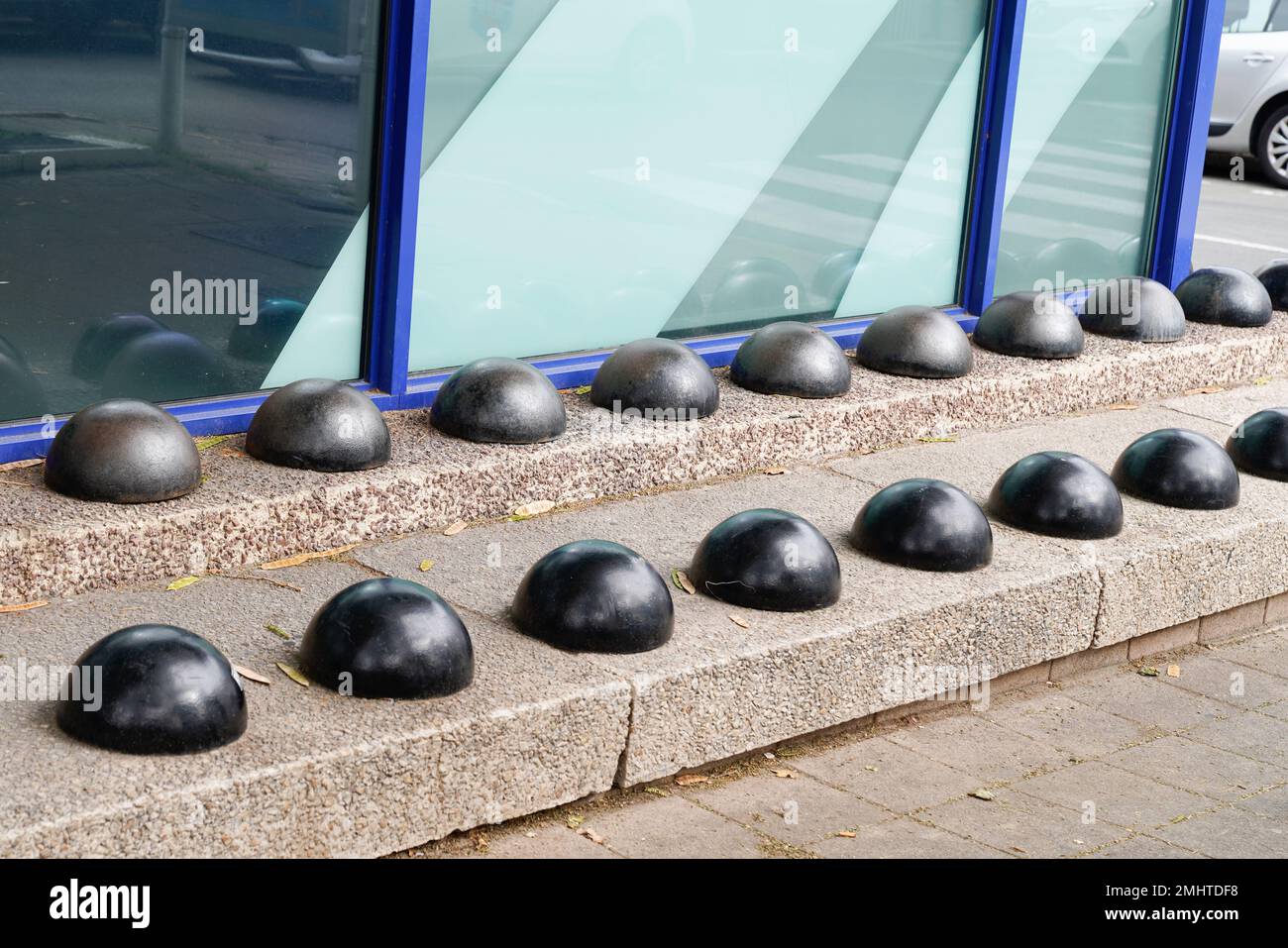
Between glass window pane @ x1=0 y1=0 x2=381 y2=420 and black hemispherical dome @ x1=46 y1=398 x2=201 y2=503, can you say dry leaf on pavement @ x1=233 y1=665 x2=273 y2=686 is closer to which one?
black hemispherical dome @ x1=46 y1=398 x2=201 y2=503

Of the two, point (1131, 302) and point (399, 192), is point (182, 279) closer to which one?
point (399, 192)

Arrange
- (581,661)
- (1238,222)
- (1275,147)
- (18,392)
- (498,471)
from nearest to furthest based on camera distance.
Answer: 1. (581,661)
2. (18,392)
3. (498,471)
4. (1238,222)
5. (1275,147)

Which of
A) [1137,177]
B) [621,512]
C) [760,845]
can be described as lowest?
[760,845]

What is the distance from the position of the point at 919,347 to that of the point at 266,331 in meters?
2.91

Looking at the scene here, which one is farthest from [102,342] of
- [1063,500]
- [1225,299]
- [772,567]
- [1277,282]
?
[1277,282]

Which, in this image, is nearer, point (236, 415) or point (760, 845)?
point (760, 845)

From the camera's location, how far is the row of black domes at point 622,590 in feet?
12.6

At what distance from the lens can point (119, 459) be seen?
16.3 feet

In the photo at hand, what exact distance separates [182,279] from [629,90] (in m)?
2.08

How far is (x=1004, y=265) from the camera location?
28.0 ft

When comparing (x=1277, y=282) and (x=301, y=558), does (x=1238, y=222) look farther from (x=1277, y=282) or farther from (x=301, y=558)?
(x=301, y=558)

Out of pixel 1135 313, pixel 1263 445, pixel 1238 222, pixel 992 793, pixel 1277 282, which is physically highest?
pixel 1238 222

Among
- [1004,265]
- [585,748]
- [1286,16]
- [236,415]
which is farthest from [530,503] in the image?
[1286,16]

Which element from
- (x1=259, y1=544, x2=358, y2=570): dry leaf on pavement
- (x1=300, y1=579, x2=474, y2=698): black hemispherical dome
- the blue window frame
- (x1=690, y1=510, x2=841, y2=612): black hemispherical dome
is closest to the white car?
the blue window frame
